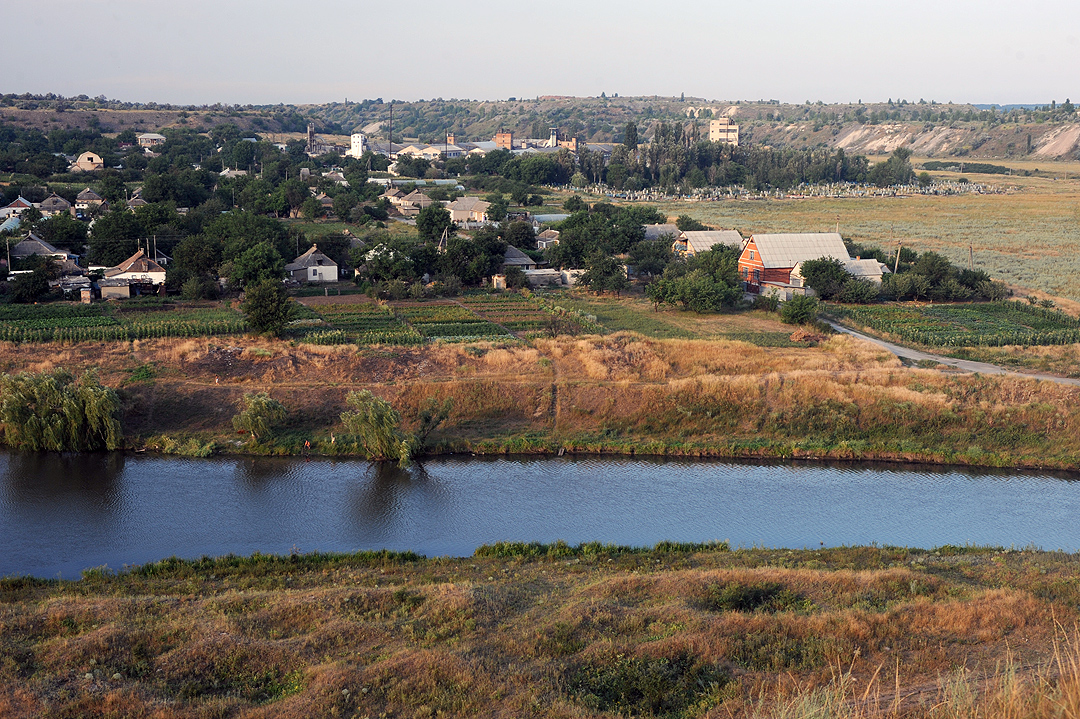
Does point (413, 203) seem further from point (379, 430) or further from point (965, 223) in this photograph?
point (379, 430)

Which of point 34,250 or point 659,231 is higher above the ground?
point 659,231

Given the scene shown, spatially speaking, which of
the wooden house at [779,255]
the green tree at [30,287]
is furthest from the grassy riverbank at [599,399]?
the wooden house at [779,255]

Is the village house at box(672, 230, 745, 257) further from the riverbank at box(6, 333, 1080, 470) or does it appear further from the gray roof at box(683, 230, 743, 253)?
the riverbank at box(6, 333, 1080, 470)

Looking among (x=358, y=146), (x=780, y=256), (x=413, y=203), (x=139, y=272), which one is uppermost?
(x=358, y=146)

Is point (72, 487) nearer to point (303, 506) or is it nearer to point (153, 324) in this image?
point (303, 506)

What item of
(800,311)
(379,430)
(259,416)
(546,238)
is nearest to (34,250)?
(259,416)

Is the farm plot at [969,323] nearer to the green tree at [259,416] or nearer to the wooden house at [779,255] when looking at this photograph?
the wooden house at [779,255]

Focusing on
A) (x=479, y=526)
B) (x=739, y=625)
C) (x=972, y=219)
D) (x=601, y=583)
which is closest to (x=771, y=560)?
(x=601, y=583)
